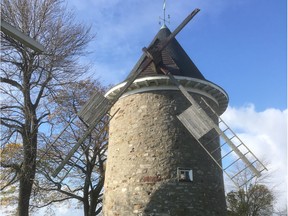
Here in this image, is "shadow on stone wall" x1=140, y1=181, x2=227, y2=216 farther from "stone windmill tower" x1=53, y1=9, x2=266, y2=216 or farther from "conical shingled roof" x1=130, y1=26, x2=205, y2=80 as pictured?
"conical shingled roof" x1=130, y1=26, x2=205, y2=80

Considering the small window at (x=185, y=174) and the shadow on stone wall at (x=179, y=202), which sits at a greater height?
the small window at (x=185, y=174)

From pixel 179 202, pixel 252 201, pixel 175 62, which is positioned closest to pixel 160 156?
pixel 179 202

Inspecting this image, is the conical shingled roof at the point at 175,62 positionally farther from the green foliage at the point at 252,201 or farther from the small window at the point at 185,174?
the green foliage at the point at 252,201

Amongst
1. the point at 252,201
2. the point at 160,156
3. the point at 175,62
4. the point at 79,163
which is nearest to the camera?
the point at 160,156

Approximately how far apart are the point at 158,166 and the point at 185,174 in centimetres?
88

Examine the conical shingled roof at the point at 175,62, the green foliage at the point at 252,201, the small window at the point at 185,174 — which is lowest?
the small window at the point at 185,174

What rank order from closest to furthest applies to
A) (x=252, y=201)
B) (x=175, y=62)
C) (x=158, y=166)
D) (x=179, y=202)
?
(x=179, y=202) → (x=158, y=166) → (x=175, y=62) → (x=252, y=201)

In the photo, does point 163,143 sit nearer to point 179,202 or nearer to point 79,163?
point 179,202

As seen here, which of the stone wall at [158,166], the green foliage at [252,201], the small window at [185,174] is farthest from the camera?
the green foliage at [252,201]

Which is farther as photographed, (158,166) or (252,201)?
(252,201)

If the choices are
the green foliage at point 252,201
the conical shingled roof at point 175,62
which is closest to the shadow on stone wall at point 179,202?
the conical shingled roof at point 175,62

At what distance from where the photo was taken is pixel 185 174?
35.6ft

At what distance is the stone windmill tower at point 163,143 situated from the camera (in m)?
10.6

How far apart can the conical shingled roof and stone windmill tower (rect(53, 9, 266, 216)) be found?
54mm
